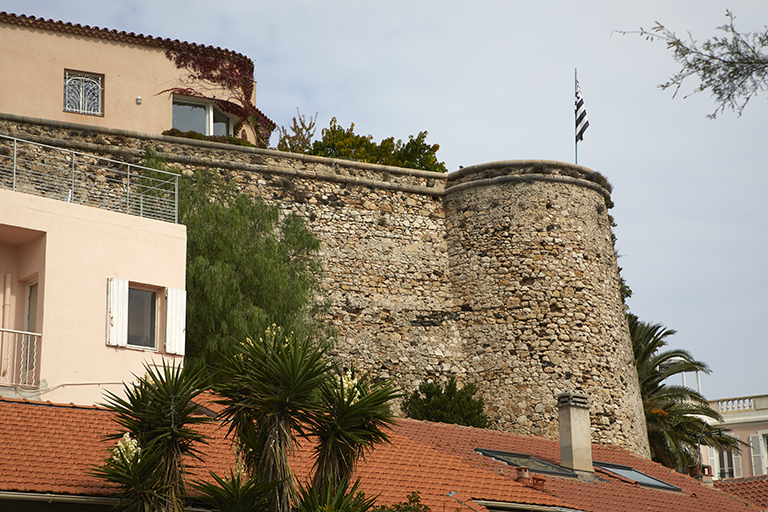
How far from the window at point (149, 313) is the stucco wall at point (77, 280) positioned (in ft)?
0.39

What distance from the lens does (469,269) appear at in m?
24.1

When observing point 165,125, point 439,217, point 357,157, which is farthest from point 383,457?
point 357,157

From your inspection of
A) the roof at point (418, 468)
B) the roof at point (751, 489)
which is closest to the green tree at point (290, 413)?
the roof at point (418, 468)

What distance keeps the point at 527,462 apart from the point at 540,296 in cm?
722

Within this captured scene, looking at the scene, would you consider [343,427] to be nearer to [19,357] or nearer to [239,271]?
[19,357]

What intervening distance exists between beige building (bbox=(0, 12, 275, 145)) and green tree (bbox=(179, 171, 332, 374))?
14.2 feet

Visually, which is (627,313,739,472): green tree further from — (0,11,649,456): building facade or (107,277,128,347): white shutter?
(107,277,128,347): white shutter

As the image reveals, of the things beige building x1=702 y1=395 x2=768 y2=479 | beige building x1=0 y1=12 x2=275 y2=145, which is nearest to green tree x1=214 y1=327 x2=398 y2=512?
A: beige building x1=0 y1=12 x2=275 y2=145

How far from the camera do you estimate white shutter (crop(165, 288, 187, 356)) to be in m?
15.4

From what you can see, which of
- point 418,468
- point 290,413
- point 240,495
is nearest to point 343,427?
point 290,413

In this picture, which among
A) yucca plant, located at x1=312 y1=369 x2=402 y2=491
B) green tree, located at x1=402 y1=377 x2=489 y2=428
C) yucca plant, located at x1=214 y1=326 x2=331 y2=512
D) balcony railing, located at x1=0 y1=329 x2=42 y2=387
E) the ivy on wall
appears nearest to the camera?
yucca plant, located at x1=214 y1=326 x2=331 y2=512

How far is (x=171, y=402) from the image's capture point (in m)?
10.4

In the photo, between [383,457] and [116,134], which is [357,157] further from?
[383,457]

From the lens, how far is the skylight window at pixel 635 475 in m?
17.4
